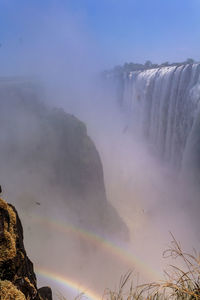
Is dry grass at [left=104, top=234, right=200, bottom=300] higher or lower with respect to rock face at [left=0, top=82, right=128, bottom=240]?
higher

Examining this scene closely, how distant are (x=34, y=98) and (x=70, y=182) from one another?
9.08 metres

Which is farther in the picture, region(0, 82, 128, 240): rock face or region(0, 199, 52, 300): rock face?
region(0, 82, 128, 240): rock face

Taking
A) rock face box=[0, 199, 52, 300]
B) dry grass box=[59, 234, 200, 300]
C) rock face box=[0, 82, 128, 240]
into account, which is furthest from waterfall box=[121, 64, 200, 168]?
rock face box=[0, 199, 52, 300]

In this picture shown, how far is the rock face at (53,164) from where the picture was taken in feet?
51.1

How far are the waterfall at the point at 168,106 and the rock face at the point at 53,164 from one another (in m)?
10.5

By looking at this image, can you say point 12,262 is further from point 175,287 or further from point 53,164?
point 53,164

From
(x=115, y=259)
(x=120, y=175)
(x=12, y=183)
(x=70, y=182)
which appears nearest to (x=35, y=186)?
(x=12, y=183)

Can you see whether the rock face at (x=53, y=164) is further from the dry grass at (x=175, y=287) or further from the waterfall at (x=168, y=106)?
the dry grass at (x=175, y=287)

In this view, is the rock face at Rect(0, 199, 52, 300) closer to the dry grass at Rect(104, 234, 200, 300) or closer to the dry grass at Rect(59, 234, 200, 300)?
the dry grass at Rect(59, 234, 200, 300)

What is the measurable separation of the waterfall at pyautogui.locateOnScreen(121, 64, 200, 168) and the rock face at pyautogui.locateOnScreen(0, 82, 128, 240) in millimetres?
10542

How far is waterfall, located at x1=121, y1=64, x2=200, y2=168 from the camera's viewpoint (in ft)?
67.3

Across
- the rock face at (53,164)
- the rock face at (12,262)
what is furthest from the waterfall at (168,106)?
the rock face at (12,262)

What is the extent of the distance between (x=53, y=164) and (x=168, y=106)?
15.0 m

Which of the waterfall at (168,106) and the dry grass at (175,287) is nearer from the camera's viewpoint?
the dry grass at (175,287)
